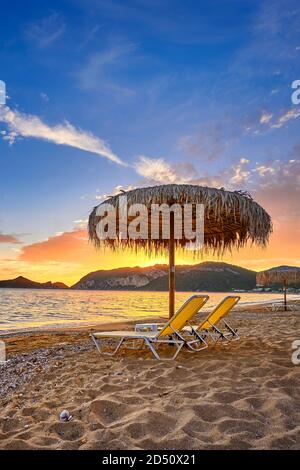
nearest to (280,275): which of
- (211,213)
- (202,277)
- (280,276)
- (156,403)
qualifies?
(280,276)

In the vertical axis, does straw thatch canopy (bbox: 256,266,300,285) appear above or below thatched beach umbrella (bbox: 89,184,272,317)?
below

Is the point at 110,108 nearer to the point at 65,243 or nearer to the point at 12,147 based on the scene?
the point at 12,147

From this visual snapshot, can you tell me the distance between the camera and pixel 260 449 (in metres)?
2.00

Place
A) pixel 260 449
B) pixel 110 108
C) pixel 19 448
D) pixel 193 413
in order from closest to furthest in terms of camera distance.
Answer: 1. pixel 260 449
2. pixel 19 448
3. pixel 193 413
4. pixel 110 108

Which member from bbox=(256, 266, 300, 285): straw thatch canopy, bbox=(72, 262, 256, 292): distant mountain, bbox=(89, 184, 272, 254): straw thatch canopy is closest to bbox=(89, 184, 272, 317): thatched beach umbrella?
bbox=(89, 184, 272, 254): straw thatch canopy

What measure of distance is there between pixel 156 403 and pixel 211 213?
3.80 m

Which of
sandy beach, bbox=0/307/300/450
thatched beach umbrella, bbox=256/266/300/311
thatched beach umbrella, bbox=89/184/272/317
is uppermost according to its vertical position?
thatched beach umbrella, bbox=89/184/272/317

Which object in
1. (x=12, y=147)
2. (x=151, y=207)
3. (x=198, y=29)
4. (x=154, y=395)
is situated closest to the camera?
(x=154, y=395)

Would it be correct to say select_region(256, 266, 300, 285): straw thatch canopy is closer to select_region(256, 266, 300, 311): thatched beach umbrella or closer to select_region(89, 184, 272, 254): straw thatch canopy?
select_region(256, 266, 300, 311): thatched beach umbrella

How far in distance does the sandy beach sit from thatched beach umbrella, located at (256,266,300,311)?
40.8 feet

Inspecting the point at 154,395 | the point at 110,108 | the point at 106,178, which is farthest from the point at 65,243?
the point at 154,395

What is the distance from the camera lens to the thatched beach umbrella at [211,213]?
16.7 ft

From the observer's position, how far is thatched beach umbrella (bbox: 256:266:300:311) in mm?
15852
